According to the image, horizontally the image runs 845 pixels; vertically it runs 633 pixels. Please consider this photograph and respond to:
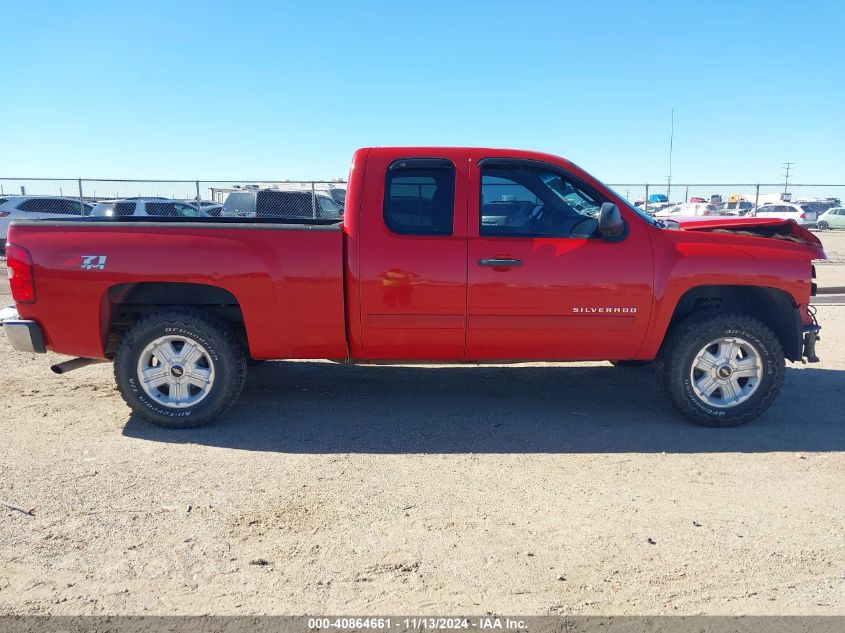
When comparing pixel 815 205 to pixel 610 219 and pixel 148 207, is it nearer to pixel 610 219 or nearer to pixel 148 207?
pixel 148 207

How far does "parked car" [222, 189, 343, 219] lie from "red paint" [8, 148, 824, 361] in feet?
39.6

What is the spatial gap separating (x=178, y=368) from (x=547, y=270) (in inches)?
108

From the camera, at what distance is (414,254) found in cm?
489

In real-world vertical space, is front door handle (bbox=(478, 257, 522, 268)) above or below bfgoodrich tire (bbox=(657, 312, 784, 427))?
above

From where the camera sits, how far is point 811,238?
17.8 feet

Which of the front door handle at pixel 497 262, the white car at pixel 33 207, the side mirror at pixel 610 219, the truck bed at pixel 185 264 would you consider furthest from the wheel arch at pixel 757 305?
the white car at pixel 33 207

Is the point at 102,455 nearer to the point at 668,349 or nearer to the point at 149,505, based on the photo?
the point at 149,505

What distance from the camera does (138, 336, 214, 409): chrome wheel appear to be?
498 centimetres

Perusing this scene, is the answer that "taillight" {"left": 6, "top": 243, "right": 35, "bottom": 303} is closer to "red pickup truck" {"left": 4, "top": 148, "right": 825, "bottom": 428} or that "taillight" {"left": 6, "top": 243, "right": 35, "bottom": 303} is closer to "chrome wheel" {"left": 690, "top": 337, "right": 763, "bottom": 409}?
"red pickup truck" {"left": 4, "top": 148, "right": 825, "bottom": 428}

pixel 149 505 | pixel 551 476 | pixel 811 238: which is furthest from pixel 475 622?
pixel 811 238

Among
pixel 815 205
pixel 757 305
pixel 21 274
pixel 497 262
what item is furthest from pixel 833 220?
pixel 21 274

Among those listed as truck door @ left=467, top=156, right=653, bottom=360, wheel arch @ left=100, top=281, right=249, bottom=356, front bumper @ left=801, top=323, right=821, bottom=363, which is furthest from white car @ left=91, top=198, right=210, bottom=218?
front bumper @ left=801, top=323, right=821, bottom=363

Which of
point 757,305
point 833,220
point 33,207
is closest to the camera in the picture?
point 757,305

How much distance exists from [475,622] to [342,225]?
304 cm
